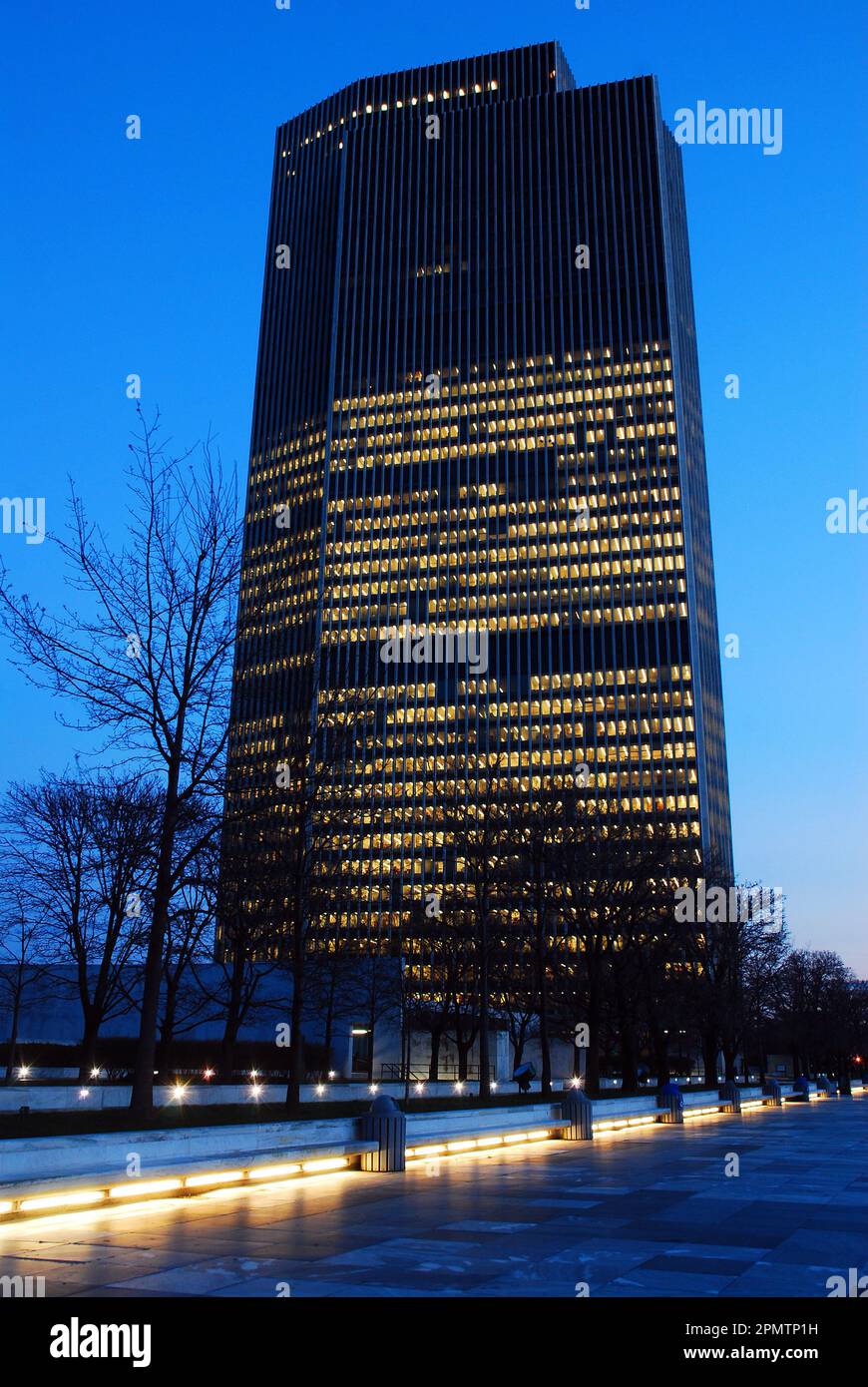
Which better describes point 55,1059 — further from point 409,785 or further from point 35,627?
point 409,785

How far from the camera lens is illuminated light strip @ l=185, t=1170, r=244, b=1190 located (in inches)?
589

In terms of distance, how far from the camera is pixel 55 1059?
5528cm

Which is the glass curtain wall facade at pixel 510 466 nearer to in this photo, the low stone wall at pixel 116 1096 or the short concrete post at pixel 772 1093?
the short concrete post at pixel 772 1093

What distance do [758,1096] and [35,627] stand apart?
49.6 metres

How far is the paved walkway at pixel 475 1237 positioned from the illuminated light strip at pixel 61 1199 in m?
0.22

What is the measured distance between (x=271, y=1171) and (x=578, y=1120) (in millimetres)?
14633

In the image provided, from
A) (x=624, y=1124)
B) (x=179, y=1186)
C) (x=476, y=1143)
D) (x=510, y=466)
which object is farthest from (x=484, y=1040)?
(x=510, y=466)

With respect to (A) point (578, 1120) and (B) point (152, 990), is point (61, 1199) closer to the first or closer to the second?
(B) point (152, 990)

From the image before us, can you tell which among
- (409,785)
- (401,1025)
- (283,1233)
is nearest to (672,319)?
(409,785)

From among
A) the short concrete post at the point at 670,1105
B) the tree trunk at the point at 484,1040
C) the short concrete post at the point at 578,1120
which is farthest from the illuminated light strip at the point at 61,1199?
the short concrete post at the point at 670,1105

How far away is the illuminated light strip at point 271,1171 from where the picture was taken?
16.7 m

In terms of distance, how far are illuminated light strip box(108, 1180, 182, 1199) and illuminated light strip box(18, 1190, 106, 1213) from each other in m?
0.19

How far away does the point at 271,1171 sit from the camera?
1733 cm

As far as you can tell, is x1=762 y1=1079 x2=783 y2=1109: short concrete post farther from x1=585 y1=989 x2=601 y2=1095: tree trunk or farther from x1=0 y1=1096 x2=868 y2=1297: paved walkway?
x1=0 y1=1096 x2=868 y2=1297: paved walkway
